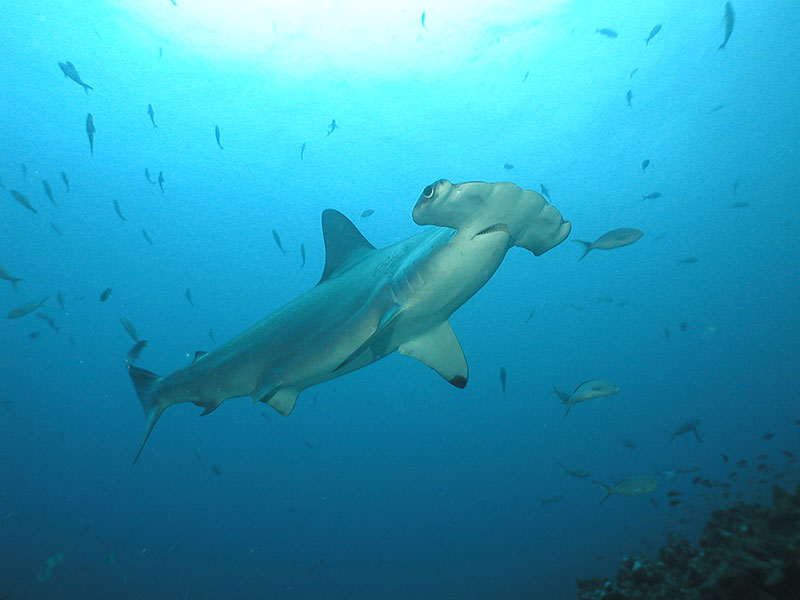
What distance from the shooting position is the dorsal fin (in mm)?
4815

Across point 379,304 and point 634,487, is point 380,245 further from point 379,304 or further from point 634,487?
point 379,304

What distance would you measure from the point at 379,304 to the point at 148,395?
3104 millimetres

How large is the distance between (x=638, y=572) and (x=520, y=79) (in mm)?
24182

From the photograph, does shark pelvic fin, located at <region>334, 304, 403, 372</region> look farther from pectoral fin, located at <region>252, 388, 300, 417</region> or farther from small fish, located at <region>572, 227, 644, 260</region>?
small fish, located at <region>572, 227, 644, 260</region>

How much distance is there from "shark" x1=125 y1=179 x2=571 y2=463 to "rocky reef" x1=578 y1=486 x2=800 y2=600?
2.62 meters

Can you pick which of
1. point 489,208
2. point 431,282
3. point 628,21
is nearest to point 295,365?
point 431,282

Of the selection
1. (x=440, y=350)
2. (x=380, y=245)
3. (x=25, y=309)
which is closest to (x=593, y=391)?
(x=440, y=350)

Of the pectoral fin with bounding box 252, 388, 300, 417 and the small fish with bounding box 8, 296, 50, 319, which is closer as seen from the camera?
the pectoral fin with bounding box 252, 388, 300, 417

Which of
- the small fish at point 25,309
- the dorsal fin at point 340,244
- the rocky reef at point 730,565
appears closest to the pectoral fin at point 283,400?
the dorsal fin at point 340,244

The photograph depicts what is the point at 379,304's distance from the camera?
361cm

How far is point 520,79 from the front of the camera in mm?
22844

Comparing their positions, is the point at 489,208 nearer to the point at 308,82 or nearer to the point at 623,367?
the point at 308,82

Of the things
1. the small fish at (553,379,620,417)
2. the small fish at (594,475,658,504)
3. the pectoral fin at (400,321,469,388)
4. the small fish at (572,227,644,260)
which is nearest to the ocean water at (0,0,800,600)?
the small fish at (594,475,658,504)

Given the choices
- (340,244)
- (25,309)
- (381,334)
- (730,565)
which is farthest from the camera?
(25,309)
